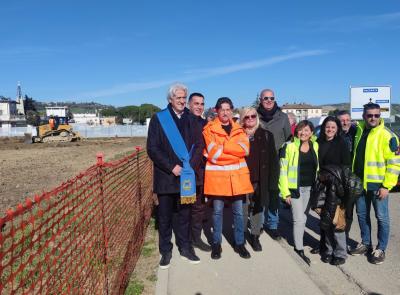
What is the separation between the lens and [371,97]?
19.0 meters

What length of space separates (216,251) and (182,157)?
1.37 metres

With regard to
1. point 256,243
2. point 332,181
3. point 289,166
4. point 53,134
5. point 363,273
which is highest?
point 289,166

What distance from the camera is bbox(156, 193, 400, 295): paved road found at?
434 centimetres

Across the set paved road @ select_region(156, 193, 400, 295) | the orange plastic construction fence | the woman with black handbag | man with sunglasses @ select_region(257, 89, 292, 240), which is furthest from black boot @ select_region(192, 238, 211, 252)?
the woman with black handbag


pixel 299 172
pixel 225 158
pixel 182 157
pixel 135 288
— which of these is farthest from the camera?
pixel 299 172

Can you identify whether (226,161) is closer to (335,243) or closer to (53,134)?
(335,243)

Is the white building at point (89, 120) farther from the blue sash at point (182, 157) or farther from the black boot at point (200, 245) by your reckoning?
the blue sash at point (182, 157)

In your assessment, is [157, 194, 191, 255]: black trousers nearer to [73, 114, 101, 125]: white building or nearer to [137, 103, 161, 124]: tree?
[73, 114, 101, 125]: white building

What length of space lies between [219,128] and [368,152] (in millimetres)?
1846

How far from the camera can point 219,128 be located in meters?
5.13

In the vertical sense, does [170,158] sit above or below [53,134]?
above

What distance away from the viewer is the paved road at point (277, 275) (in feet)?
14.2

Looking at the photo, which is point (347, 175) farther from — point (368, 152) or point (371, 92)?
point (371, 92)

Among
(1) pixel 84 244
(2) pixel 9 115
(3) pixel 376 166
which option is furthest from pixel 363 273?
(2) pixel 9 115
